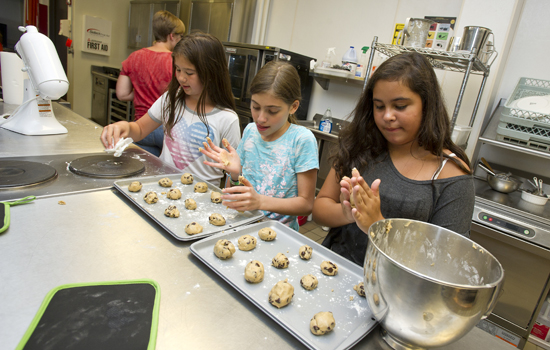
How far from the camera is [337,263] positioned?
834 millimetres

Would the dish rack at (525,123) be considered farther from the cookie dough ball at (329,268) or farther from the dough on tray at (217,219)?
the dough on tray at (217,219)

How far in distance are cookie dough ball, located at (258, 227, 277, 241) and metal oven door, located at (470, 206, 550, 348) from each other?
5.40 feet

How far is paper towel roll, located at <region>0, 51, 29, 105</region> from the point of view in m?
2.03

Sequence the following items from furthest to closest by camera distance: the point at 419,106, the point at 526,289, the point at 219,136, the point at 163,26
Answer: the point at 163,26
the point at 526,289
the point at 219,136
the point at 419,106

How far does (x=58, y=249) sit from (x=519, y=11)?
308cm

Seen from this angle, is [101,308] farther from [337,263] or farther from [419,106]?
[419,106]

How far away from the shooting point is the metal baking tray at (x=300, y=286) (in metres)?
0.59

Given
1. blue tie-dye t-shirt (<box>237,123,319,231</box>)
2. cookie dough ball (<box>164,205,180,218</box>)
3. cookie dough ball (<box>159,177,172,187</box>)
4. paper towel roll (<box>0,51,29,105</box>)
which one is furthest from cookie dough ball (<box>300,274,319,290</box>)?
paper towel roll (<box>0,51,29,105</box>)

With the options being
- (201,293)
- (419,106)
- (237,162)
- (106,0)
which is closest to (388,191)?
(419,106)

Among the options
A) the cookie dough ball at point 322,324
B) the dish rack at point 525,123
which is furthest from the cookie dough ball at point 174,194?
the dish rack at point 525,123

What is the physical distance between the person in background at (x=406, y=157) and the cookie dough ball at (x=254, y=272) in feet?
0.98

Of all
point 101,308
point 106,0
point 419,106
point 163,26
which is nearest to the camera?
point 101,308

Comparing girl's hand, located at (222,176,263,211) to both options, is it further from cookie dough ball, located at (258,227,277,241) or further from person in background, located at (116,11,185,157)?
person in background, located at (116,11,185,157)

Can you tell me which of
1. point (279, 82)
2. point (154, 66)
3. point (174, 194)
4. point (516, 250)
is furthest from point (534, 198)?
point (154, 66)
